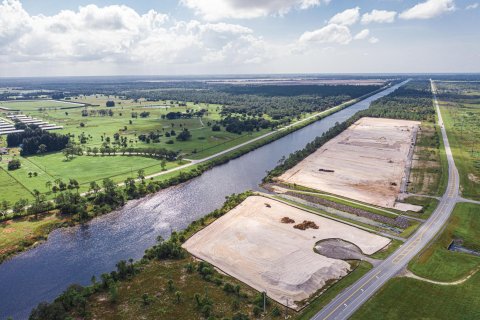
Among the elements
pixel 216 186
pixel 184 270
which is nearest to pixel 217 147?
pixel 216 186

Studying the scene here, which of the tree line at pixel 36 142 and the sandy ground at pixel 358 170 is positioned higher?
the tree line at pixel 36 142

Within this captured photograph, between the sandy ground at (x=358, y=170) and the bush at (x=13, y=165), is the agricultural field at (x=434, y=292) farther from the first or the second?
the bush at (x=13, y=165)

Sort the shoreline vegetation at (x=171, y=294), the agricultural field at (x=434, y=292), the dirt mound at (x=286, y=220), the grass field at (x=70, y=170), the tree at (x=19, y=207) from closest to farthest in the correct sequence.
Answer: the shoreline vegetation at (x=171, y=294) → the agricultural field at (x=434, y=292) → the dirt mound at (x=286, y=220) → the tree at (x=19, y=207) → the grass field at (x=70, y=170)

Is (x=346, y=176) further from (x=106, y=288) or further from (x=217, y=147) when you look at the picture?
(x=106, y=288)

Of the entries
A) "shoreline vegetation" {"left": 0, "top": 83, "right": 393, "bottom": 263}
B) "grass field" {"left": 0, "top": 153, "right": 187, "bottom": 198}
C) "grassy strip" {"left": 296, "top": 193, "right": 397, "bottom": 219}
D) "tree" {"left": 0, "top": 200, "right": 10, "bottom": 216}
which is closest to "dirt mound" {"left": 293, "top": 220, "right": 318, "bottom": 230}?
"grassy strip" {"left": 296, "top": 193, "right": 397, "bottom": 219}

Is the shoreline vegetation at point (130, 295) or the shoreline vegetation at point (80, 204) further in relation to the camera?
the shoreline vegetation at point (80, 204)

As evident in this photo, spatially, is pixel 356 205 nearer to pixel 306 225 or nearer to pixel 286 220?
pixel 306 225

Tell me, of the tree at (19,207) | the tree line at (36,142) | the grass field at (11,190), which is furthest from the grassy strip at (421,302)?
the tree line at (36,142)

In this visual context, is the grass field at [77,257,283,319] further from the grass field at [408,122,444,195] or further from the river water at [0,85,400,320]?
the grass field at [408,122,444,195]

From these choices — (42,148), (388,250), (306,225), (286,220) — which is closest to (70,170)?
(42,148)
